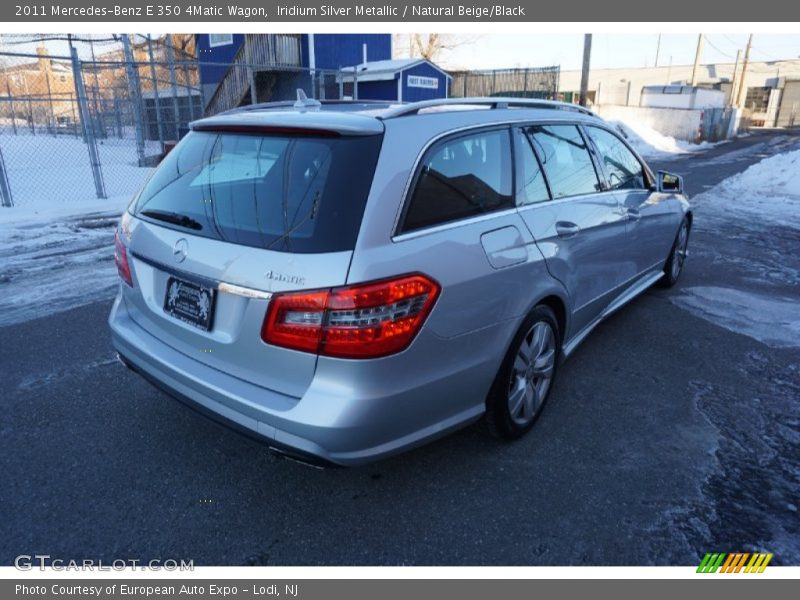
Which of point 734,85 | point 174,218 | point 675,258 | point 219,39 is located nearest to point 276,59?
point 219,39

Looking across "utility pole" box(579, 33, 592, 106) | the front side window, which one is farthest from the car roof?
"utility pole" box(579, 33, 592, 106)

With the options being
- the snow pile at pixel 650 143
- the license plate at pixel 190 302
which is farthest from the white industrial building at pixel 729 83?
the license plate at pixel 190 302

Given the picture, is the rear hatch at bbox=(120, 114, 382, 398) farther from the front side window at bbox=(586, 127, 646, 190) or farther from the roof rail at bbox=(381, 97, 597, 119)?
the front side window at bbox=(586, 127, 646, 190)

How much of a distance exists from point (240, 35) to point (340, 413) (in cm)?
2082

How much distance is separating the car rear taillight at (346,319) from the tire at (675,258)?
166 inches

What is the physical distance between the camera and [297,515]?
264 cm

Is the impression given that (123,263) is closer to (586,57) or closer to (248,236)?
(248,236)

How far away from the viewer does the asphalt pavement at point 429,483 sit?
2.47m

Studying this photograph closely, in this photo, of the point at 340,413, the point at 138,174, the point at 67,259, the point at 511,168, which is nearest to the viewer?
the point at 340,413

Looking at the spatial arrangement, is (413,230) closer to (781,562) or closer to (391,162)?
(391,162)

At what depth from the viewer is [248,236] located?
243 centimetres

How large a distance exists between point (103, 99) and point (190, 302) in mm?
14273

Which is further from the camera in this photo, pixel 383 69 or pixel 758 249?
pixel 383 69

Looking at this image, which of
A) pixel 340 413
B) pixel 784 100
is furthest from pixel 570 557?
pixel 784 100
